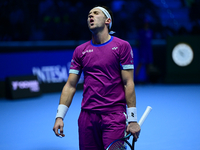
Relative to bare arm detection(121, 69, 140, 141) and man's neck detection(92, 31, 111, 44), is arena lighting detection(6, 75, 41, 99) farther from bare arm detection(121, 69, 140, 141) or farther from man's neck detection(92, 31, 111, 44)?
bare arm detection(121, 69, 140, 141)

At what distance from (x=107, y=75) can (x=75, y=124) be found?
2733mm

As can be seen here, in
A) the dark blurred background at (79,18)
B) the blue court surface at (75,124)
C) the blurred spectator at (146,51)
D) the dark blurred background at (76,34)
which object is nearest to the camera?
the blue court surface at (75,124)

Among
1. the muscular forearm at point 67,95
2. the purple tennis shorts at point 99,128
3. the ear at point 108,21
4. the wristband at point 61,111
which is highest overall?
the ear at point 108,21

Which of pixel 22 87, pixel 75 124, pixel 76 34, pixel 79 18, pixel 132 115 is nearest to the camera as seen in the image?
pixel 132 115

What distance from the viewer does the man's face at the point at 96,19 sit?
2.28m

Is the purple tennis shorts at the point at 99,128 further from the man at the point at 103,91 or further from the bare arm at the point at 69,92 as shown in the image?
the bare arm at the point at 69,92

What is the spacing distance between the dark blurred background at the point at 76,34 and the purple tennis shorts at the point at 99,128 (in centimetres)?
564

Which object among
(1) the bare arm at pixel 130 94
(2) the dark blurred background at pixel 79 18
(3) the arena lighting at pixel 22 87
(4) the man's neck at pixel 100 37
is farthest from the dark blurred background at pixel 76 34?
(1) the bare arm at pixel 130 94

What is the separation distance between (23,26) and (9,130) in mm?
6918

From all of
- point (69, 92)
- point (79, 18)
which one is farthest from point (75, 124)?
point (79, 18)

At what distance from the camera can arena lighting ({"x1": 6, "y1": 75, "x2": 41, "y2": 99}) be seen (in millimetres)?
7336

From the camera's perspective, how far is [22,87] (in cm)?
752

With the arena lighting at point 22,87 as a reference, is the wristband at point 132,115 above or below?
above

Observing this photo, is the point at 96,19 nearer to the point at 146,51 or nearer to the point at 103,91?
the point at 103,91
